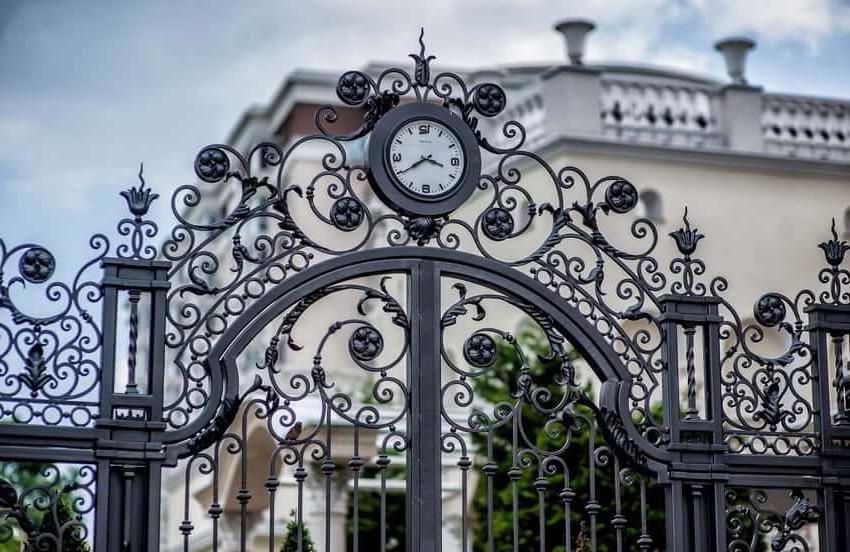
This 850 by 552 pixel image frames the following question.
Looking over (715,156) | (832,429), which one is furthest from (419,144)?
(715,156)

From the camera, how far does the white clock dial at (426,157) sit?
8258 millimetres

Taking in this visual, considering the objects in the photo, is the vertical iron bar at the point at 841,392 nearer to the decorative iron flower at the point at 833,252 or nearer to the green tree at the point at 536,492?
the decorative iron flower at the point at 833,252

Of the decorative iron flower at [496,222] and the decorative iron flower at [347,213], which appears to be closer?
the decorative iron flower at [347,213]

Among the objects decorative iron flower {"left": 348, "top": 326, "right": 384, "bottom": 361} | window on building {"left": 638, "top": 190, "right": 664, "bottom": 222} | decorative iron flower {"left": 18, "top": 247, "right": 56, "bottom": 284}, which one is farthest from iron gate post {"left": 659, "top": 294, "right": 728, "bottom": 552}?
window on building {"left": 638, "top": 190, "right": 664, "bottom": 222}

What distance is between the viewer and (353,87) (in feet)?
26.9

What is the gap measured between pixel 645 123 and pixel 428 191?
11.4 meters

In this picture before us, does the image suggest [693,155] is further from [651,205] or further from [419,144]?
[419,144]

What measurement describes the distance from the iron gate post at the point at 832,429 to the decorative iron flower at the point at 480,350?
1698 mm

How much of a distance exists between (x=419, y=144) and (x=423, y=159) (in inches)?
2.8

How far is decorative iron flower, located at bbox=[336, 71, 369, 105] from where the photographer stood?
813cm

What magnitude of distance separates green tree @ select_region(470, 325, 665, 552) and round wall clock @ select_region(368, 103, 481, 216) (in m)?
5.37

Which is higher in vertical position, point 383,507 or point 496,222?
point 496,222

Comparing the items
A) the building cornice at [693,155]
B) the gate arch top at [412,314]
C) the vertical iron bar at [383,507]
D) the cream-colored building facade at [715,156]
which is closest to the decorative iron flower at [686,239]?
the gate arch top at [412,314]

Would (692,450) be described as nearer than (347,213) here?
No
